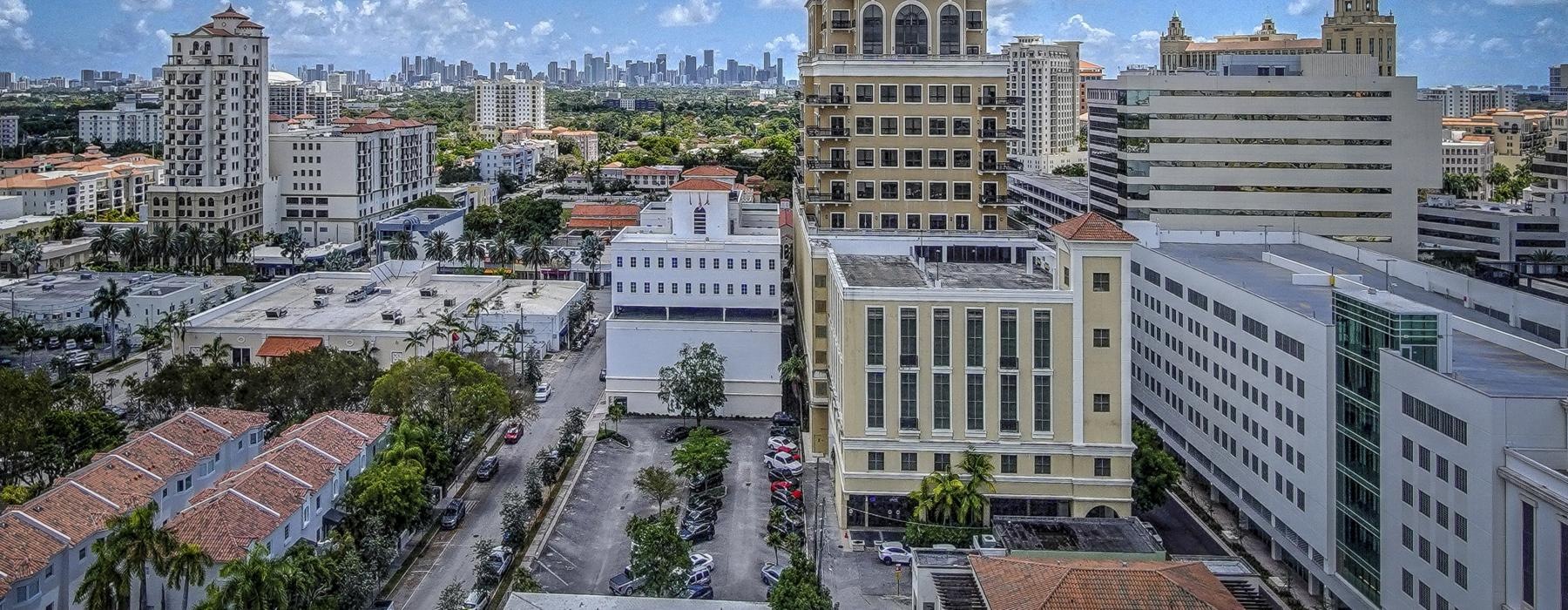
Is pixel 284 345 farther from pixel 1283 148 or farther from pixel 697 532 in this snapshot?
pixel 1283 148

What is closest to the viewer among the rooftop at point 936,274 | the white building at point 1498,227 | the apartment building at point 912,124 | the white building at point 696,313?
the rooftop at point 936,274

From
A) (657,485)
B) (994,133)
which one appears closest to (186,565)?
(657,485)

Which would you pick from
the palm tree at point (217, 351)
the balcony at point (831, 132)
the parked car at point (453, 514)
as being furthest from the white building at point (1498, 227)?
→ the palm tree at point (217, 351)

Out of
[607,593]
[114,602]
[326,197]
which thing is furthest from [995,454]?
[326,197]

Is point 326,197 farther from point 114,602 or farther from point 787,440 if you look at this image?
point 114,602

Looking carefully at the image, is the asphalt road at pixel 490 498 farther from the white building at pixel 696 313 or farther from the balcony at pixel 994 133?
the balcony at pixel 994 133

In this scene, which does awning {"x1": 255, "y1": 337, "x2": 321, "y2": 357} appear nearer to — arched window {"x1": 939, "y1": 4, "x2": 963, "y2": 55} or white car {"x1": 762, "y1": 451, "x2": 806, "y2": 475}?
white car {"x1": 762, "y1": 451, "x2": 806, "y2": 475}

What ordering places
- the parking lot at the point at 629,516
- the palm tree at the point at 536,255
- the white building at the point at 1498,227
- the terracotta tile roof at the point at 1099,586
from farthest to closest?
the palm tree at the point at 536,255, the white building at the point at 1498,227, the parking lot at the point at 629,516, the terracotta tile roof at the point at 1099,586
